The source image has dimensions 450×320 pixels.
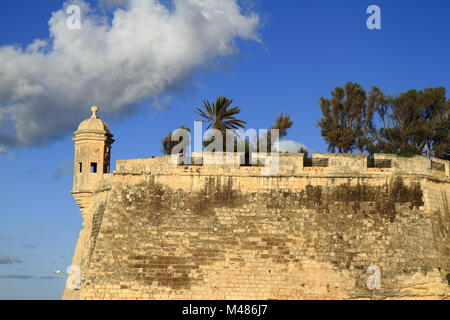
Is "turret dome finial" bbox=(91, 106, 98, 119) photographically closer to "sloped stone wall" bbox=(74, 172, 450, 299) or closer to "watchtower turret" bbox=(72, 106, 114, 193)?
"watchtower turret" bbox=(72, 106, 114, 193)

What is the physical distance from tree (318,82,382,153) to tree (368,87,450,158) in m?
1.02

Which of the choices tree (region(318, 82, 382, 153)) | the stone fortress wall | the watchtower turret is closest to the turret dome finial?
the watchtower turret

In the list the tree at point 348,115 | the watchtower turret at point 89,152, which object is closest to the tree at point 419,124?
the tree at point 348,115

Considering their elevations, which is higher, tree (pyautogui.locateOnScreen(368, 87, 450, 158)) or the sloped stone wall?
tree (pyautogui.locateOnScreen(368, 87, 450, 158))

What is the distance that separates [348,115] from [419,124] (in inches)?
134

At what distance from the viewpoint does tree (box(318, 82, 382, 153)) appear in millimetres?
37000

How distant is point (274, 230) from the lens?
27.7 meters

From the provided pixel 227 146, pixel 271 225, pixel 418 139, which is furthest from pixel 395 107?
pixel 271 225

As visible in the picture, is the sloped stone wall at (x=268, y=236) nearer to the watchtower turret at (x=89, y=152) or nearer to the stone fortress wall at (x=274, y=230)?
the stone fortress wall at (x=274, y=230)

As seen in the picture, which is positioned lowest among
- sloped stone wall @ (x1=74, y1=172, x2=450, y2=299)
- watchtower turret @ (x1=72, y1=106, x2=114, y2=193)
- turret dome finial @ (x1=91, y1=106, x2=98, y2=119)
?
sloped stone wall @ (x1=74, y1=172, x2=450, y2=299)

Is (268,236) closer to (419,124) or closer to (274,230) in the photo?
(274,230)

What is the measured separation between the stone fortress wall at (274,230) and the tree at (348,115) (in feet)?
26.8

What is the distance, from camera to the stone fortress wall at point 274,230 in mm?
27125
